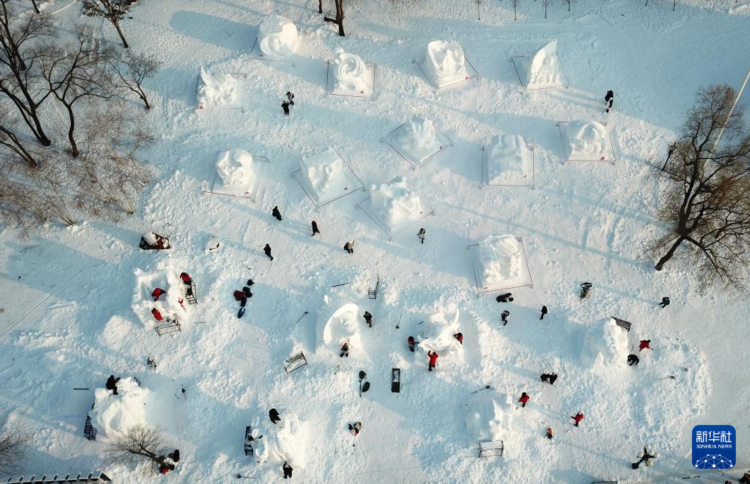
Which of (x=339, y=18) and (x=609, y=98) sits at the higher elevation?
(x=339, y=18)

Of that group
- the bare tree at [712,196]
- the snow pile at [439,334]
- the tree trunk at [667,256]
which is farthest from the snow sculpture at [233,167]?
the tree trunk at [667,256]

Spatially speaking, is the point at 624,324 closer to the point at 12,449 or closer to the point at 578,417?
the point at 578,417

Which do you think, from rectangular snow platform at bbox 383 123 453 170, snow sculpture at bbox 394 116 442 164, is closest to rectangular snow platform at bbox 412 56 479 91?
rectangular snow platform at bbox 383 123 453 170

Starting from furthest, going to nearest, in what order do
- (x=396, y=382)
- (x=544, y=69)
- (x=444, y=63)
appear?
(x=544, y=69)
(x=444, y=63)
(x=396, y=382)

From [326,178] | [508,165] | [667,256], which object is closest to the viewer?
[667,256]

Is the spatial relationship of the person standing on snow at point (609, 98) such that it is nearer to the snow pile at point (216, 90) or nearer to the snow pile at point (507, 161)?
the snow pile at point (507, 161)

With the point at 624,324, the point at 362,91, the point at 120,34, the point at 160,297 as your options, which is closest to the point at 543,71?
the point at 362,91
